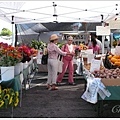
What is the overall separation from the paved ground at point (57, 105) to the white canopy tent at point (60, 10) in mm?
2673

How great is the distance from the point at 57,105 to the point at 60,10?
14.0ft

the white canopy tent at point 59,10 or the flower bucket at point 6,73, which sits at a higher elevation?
the white canopy tent at point 59,10

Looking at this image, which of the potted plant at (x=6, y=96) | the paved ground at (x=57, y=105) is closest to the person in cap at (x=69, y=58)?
the paved ground at (x=57, y=105)

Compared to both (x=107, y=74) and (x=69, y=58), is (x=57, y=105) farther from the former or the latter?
(x=69, y=58)

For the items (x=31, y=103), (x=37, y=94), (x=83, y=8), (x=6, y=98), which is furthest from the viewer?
(x=83, y=8)

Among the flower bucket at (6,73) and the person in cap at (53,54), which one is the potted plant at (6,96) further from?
the person in cap at (53,54)

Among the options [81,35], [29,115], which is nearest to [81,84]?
[29,115]

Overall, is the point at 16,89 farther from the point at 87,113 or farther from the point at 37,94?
the point at 37,94

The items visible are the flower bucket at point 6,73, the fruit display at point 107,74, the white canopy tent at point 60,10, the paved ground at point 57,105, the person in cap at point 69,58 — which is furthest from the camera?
the white canopy tent at point 60,10

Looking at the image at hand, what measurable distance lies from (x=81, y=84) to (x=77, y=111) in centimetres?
268

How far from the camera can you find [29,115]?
426 centimetres

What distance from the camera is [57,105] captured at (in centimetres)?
489

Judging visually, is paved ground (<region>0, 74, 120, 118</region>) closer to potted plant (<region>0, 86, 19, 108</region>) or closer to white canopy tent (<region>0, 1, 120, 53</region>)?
potted plant (<region>0, 86, 19, 108</region>)

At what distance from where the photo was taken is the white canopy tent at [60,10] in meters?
7.88
